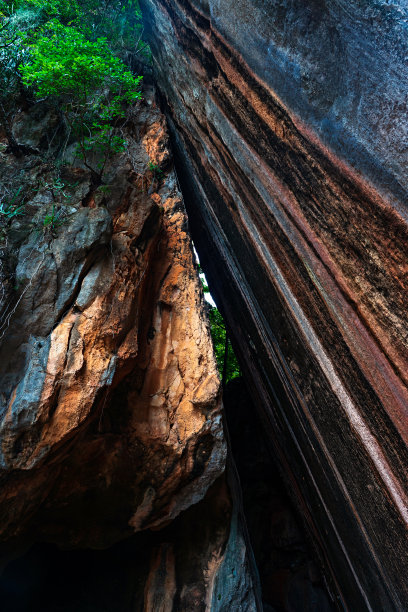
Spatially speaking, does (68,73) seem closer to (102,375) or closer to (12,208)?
(12,208)

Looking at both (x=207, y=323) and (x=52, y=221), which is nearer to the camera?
(x=52, y=221)

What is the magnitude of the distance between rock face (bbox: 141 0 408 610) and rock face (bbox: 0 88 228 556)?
1.15 metres

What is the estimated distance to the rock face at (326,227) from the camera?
2309 millimetres

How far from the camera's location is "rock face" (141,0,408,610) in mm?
2309

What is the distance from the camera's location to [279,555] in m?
7.30

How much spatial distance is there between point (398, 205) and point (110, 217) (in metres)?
3.35

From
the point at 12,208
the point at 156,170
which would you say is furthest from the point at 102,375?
the point at 156,170

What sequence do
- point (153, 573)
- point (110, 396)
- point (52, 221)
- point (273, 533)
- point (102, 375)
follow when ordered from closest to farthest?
point (102, 375), point (110, 396), point (52, 221), point (153, 573), point (273, 533)

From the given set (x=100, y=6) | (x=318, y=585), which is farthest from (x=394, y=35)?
(x=318, y=585)

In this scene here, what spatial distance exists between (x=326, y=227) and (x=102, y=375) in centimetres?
265

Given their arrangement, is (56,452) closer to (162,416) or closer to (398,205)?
(162,416)

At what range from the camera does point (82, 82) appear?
191 inches

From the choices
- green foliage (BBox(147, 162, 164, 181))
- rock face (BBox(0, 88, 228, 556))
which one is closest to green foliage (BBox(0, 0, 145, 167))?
green foliage (BBox(147, 162, 164, 181))

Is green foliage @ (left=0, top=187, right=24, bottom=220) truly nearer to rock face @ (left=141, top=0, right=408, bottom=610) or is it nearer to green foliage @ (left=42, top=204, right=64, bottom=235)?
green foliage @ (left=42, top=204, right=64, bottom=235)
